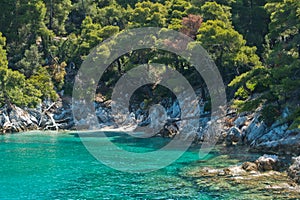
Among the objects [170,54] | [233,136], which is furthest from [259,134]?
[170,54]

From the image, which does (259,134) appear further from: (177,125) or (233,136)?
(177,125)

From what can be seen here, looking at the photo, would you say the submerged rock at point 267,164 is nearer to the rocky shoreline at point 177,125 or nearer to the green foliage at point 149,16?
the rocky shoreline at point 177,125

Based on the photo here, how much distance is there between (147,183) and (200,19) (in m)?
30.9

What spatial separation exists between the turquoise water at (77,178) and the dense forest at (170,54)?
8.83m

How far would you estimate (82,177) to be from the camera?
24891mm

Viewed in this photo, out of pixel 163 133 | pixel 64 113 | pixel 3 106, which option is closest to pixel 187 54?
pixel 163 133

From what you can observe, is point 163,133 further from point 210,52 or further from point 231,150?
point 231,150

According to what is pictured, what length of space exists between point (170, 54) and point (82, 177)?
28.6 metres

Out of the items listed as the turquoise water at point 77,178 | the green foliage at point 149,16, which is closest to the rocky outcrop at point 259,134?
the turquoise water at point 77,178

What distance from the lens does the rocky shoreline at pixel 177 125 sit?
29609 millimetres

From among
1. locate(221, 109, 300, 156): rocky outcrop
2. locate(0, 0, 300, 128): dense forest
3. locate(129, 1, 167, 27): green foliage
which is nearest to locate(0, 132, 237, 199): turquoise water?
locate(221, 109, 300, 156): rocky outcrop

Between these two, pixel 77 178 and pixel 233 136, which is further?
pixel 233 136

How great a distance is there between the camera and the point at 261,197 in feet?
62.8

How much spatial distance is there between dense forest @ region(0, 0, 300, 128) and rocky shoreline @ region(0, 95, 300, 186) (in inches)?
52.6
